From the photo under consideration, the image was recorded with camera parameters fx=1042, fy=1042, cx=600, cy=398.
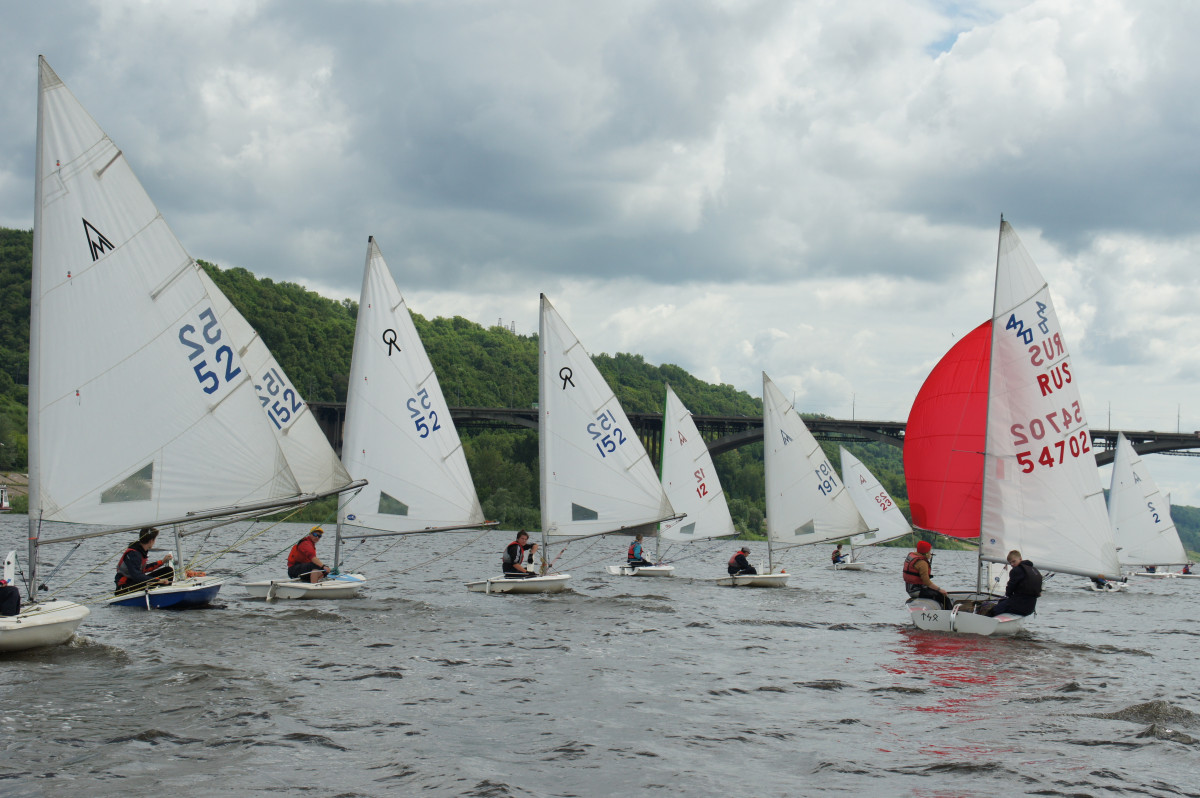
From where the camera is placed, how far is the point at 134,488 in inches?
572

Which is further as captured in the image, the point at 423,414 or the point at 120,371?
the point at 423,414

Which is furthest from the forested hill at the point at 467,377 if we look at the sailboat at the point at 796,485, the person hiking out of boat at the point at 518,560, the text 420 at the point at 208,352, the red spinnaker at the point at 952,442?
the text 420 at the point at 208,352

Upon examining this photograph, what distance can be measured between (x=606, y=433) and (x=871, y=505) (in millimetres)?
28412

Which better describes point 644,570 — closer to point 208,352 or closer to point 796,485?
point 796,485

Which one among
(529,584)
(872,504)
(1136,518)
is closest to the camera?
(529,584)

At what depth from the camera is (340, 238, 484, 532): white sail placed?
937 inches

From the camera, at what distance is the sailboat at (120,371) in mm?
13742

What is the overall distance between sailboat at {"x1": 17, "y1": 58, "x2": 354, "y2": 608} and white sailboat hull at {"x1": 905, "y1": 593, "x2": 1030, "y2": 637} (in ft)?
39.3

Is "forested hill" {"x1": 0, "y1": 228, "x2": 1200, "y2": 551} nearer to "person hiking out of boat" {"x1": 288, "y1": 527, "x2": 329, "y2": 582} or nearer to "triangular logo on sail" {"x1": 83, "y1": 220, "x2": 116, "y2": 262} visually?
"person hiking out of boat" {"x1": 288, "y1": 527, "x2": 329, "y2": 582}

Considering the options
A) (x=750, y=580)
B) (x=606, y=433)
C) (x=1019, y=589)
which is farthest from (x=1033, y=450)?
(x=750, y=580)

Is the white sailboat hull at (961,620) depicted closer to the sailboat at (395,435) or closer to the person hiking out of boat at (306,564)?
the sailboat at (395,435)

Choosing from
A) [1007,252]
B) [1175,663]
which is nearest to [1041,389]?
[1007,252]

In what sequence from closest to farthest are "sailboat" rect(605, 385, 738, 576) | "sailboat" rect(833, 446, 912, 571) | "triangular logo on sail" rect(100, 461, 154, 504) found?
1. "triangular logo on sail" rect(100, 461, 154, 504)
2. "sailboat" rect(605, 385, 738, 576)
3. "sailboat" rect(833, 446, 912, 571)

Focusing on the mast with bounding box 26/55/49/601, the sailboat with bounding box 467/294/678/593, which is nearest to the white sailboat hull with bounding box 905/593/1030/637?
the sailboat with bounding box 467/294/678/593
